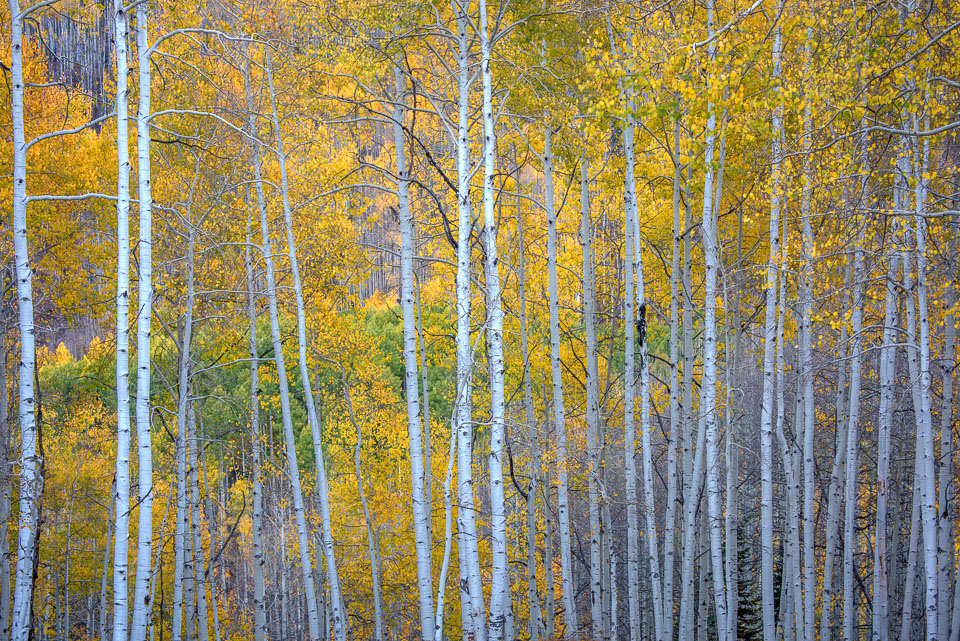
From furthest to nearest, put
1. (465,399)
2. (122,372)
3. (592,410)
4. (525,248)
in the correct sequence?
(525,248)
(592,410)
(465,399)
(122,372)

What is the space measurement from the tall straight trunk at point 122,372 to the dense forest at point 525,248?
4 centimetres

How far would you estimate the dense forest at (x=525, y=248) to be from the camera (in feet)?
20.1

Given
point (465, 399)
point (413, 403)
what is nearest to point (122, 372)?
point (413, 403)

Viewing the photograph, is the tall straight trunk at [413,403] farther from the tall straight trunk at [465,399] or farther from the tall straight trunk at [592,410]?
the tall straight trunk at [592,410]

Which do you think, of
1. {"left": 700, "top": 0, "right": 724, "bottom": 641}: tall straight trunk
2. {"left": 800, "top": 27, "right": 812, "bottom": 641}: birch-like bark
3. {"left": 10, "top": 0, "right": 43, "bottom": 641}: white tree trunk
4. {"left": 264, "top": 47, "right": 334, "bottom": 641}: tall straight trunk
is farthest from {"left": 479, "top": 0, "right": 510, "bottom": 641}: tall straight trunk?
{"left": 10, "top": 0, "right": 43, "bottom": 641}: white tree trunk

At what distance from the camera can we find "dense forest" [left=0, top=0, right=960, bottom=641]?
241 inches

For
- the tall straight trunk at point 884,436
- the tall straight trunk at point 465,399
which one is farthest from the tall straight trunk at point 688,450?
the tall straight trunk at point 465,399

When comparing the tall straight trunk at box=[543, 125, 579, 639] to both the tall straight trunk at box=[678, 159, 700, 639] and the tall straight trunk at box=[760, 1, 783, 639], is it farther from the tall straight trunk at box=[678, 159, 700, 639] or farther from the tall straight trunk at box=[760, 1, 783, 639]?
the tall straight trunk at box=[760, 1, 783, 639]

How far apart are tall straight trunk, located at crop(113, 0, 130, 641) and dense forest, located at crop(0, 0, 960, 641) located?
1.4 inches

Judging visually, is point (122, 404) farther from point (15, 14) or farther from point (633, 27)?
point (633, 27)

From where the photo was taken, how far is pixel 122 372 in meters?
5.84

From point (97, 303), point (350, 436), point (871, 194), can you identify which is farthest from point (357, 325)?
point (871, 194)

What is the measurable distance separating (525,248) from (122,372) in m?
6.40

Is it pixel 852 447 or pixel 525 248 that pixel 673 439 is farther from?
pixel 525 248
